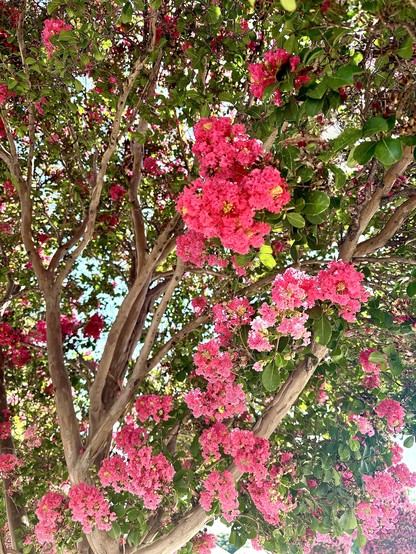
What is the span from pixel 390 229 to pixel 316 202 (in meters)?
0.96

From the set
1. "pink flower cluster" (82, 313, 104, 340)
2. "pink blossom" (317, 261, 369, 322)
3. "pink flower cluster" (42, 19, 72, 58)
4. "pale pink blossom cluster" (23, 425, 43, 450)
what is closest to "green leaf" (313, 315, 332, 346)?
"pink blossom" (317, 261, 369, 322)

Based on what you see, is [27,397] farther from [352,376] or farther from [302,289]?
[302,289]

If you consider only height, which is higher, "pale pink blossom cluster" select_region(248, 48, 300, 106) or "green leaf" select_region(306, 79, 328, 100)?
"pale pink blossom cluster" select_region(248, 48, 300, 106)

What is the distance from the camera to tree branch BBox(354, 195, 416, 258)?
7.55 ft

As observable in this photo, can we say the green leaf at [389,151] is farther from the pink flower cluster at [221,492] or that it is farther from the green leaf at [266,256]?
the pink flower cluster at [221,492]

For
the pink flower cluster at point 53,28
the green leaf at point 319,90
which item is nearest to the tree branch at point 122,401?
the pink flower cluster at point 53,28

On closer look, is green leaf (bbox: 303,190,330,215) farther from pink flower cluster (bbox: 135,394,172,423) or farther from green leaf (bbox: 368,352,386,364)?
pink flower cluster (bbox: 135,394,172,423)

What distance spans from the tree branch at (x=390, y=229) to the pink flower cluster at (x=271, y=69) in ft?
3.12

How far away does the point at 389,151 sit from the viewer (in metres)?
1.27

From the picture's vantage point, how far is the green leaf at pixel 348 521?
329 centimetres

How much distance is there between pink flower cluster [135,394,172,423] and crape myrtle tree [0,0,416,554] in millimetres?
17

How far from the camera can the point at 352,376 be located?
356 cm

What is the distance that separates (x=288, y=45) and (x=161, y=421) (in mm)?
2604

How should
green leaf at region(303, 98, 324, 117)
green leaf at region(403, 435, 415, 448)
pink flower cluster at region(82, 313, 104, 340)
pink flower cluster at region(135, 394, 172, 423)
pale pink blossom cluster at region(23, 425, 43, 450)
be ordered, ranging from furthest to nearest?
pink flower cluster at region(82, 313, 104, 340)
pale pink blossom cluster at region(23, 425, 43, 450)
green leaf at region(403, 435, 415, 448)
pink flower cluster at region(135, 394, 172, 423)
green leaf at region(303, 98, 324, 117)
